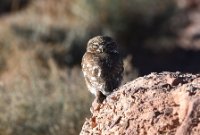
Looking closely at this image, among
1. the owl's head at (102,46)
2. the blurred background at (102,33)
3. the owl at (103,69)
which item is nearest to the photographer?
the owl at (103,69)

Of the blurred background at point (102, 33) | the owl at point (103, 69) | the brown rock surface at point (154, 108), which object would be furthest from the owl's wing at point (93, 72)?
the blurred background at point (102, 33)

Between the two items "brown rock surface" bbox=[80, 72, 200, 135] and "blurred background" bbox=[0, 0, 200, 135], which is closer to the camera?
"brown rock surface" bbox=[80, 72, 200, 135]

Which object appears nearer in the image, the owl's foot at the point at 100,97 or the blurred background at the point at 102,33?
the owl's foot at the point at 100,97

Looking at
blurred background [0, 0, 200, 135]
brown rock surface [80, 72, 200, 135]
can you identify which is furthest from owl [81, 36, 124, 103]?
blurred background [0, 0, 200, 135]

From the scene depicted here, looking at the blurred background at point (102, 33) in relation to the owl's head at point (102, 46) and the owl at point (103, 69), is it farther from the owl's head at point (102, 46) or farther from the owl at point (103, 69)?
the owl at point (103, 69)

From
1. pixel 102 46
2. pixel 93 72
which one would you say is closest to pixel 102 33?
pixel 102 46

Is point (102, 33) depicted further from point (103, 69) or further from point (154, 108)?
point (154, 108)

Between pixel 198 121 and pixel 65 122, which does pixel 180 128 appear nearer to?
pixel 198 121

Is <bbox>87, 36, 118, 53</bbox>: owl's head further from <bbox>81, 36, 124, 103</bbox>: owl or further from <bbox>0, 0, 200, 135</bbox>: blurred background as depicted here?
<bbox>0, 0, 200, 135</bbox>: blurred background
